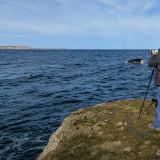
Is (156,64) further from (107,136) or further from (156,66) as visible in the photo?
(107,136)

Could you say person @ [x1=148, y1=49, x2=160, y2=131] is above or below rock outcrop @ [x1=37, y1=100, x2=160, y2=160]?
above

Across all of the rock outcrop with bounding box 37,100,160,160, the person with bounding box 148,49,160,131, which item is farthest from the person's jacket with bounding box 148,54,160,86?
the rock outcrop with bounding box 37,100,160,160

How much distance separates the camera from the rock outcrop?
352 inches

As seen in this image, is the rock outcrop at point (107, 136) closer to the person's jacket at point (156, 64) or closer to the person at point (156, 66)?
the person at point (156, 66)

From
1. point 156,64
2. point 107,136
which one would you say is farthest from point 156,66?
point 107,136

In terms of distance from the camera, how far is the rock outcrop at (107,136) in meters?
8.95

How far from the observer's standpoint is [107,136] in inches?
388

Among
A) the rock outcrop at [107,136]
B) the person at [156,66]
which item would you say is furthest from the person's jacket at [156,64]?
the rock outcrop at [107,136]

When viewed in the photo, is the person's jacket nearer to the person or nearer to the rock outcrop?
the person

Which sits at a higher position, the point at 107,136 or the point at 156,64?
the point at 156,64

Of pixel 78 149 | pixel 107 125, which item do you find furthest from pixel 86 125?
pixel 78 149

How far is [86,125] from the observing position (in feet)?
35.5

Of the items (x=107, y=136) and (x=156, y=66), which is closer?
(x=156, y=66)

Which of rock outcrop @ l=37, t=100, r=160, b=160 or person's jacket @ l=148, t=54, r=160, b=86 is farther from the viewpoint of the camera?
person's jacket @ l=148, t=54, r=160, b=86
